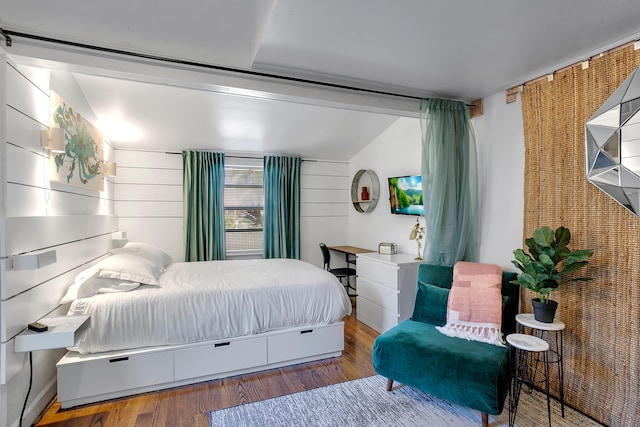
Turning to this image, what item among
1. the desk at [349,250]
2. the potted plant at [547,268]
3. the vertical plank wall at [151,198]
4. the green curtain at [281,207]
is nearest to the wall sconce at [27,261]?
the vertical plank wall at [151,198]

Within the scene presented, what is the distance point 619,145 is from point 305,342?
102 inches

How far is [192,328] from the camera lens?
256 cm

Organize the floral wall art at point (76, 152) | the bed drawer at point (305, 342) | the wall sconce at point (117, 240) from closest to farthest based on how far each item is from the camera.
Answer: the floral wall art at point (76, 152) → the bed drawer at point (305, 342) → the wall sconce at point (117, 240)

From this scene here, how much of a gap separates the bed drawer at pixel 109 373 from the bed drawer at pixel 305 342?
826 millimetres

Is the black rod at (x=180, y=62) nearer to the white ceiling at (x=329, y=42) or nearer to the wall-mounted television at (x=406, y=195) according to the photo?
the white ceiling at (x=329, y=42)

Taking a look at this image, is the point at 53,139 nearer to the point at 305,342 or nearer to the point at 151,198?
the point at 151,198

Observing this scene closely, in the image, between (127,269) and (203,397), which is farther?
(127,269)

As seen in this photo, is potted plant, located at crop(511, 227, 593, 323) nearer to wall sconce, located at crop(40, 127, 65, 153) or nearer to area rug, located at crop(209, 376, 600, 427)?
area rug, located at crop(209, 376, 600, 427)

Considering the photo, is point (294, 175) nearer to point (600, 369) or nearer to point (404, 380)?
point (404, 380)

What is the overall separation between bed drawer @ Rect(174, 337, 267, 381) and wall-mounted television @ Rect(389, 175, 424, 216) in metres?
2.21

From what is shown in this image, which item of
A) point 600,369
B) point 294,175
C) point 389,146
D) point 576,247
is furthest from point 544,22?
point 294,175

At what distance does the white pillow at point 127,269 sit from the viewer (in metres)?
2.57

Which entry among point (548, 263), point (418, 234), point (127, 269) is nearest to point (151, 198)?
point (127, 269)

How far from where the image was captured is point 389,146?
445 centimetres
